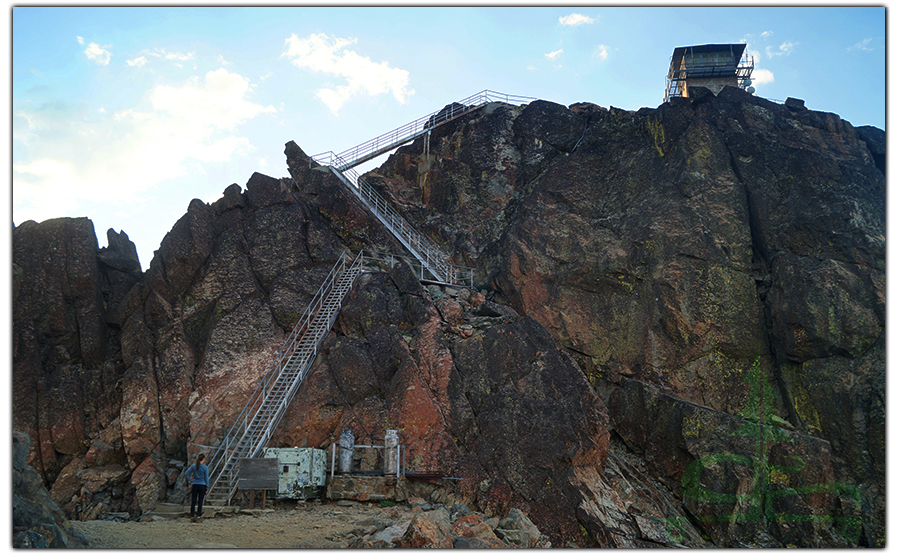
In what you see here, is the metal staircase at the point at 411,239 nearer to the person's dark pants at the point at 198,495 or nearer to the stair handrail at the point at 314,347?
the stair handrail at the point at 314,347

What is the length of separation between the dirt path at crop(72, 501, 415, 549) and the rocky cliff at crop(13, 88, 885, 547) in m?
2.42

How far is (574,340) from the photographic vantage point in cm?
2038

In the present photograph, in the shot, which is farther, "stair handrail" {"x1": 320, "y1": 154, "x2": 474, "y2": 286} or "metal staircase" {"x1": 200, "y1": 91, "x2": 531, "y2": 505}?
"stair handrail" {"x1": 320, "y1": 154, "x2": 474, "y2": 286}

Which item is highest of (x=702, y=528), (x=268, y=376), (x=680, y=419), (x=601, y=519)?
(x=268, y=376)

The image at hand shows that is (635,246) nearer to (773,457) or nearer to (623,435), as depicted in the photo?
(623,435)

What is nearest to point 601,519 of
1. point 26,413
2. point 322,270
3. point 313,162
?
point 322,270

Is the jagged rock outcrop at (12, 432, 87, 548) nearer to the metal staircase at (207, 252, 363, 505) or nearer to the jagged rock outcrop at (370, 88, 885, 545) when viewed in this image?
the metal staircase at (207, 252, 363, 505)

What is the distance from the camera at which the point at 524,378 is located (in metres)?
15.9

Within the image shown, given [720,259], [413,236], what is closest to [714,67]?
[720,259]

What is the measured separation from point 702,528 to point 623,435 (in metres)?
3.52

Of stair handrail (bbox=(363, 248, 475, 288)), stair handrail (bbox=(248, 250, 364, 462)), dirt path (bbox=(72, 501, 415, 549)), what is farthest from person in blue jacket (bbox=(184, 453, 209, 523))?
stair handrail (bbox=(363, 248, 475, 288))

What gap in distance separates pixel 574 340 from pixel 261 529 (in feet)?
41.6

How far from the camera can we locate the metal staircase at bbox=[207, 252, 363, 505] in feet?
47.7

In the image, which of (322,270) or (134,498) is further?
(322,270)
